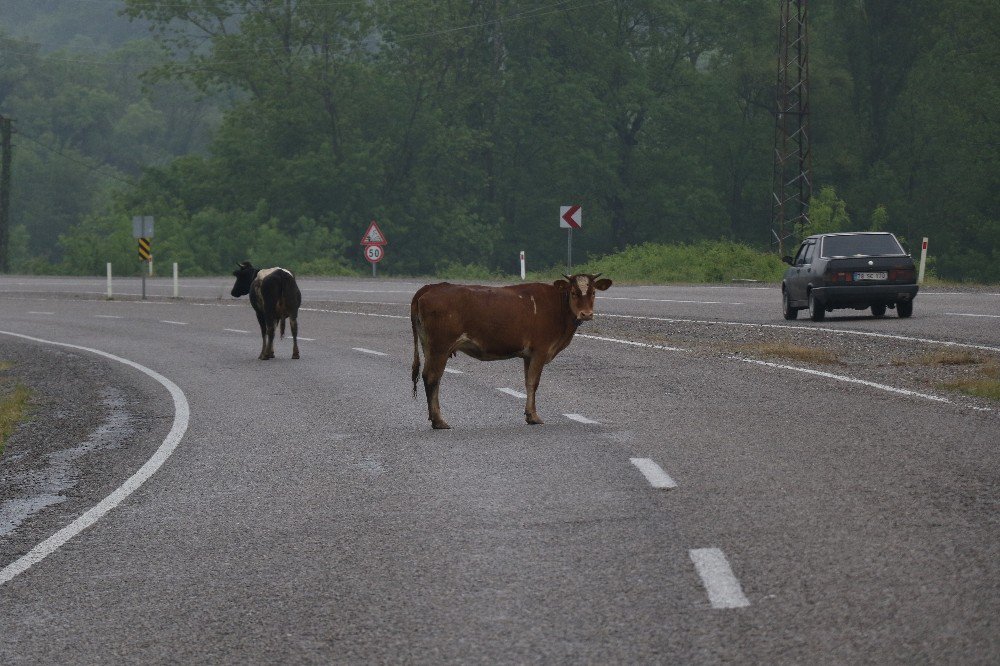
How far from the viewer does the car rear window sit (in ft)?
90.5

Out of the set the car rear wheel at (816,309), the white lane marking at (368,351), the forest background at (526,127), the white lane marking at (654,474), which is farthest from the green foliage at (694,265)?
the white lane marking at (654,474)

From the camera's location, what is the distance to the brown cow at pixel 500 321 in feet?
44.9

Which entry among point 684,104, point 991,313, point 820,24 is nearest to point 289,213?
point 684,104

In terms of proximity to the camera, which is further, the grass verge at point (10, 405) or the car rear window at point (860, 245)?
the car rear window at point (860, 245)

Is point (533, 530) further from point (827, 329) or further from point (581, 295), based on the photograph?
point (827, 329)

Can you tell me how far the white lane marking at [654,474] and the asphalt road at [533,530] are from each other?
5 centimetres

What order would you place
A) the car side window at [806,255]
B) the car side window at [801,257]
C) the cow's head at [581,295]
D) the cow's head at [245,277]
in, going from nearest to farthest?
1. the cow's head at [581,295]
2. the cow's head at [245,277]
3. the car side window at [806,255]
4. the car side window at [801,257]

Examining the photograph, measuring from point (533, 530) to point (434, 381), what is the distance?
515 cm

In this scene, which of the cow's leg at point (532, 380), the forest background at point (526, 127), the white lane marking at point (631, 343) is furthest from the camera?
the forest background at point (526, 127)

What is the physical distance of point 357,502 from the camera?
9.98 m

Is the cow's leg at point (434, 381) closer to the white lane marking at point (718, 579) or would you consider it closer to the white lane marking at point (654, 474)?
the white lane marking at point (654, 474)

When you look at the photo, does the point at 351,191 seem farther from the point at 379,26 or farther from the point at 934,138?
the point at 934,138

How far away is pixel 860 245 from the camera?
27.8 metres

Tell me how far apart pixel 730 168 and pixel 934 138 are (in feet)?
34.3
